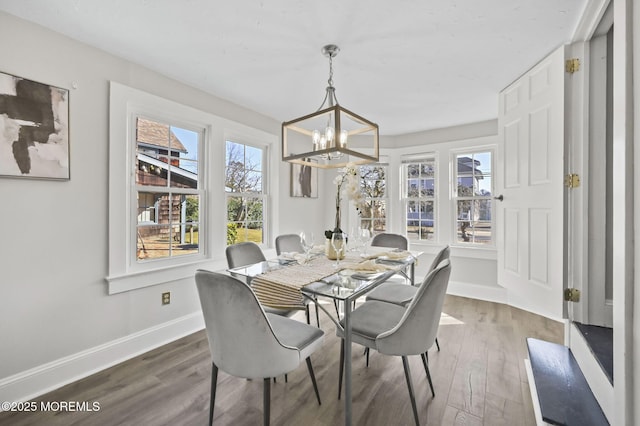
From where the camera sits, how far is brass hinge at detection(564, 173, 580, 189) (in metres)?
1.87

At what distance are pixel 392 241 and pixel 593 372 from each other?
178 centimetres

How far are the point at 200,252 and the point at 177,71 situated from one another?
1.74m

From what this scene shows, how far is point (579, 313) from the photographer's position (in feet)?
6.09

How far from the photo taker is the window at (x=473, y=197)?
148 inches

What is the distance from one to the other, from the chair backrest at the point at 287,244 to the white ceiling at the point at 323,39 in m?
1.52

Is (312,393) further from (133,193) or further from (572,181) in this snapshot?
(572,181)

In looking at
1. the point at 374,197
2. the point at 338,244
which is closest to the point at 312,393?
the point at 338,244

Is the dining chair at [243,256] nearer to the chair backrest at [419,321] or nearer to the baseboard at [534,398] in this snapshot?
the chair backrest at [419,321]

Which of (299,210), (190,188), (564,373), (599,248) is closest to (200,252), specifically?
(190,188)

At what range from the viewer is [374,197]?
448cm

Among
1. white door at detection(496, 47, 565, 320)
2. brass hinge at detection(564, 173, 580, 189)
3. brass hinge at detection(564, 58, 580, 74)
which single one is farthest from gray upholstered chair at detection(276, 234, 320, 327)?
brass hinge at detection(564, 58, 580, 74)

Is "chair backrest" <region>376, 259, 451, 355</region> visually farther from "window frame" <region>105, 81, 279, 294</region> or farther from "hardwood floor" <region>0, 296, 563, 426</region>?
"window frame" <region>105, 81, 279, 294</region>

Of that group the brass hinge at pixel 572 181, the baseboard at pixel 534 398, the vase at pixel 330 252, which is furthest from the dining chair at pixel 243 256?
the brass hinge at pixel 572 181

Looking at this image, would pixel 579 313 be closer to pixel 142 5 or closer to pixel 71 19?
pixel 142 5
